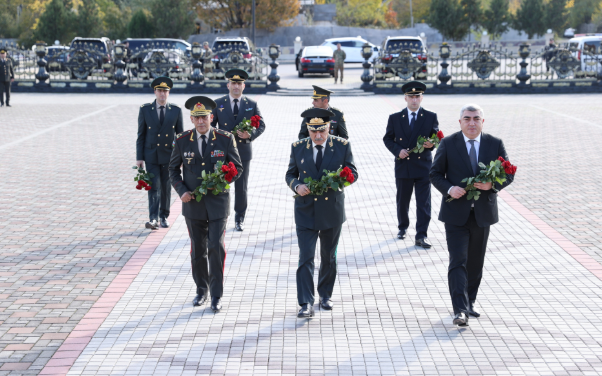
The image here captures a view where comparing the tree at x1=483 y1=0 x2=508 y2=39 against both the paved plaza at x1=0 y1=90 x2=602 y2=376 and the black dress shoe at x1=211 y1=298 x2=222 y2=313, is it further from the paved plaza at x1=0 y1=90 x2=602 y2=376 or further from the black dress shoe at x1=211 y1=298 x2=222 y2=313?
the black dress shoe at x1=211 y1=298 x2=222 y2=313

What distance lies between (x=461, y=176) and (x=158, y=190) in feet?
14.7

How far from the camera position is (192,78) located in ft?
88.6

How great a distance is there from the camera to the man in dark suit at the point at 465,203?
584 centimetres

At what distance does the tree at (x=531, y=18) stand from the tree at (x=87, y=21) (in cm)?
3609

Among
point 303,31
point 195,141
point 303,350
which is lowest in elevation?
point 303,350

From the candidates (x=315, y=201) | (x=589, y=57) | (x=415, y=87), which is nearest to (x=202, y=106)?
(x=315, y=201)

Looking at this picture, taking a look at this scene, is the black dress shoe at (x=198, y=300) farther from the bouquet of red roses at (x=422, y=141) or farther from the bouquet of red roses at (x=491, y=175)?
the bouquet of red roses at (x=422, y=141)

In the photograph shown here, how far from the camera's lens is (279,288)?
6820 mm

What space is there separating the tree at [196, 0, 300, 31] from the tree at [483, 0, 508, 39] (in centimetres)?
1682

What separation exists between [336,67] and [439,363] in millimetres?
23582

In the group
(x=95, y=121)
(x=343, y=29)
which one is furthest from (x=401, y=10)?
(x=95, y=121)

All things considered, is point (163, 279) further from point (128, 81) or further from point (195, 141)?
point (128, 81)

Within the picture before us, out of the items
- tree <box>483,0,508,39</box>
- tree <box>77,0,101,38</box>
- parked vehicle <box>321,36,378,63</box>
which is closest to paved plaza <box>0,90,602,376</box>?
parked vehicle <box>321,36,378,63</box>

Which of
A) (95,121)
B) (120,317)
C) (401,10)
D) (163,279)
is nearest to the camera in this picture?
(120,317)
